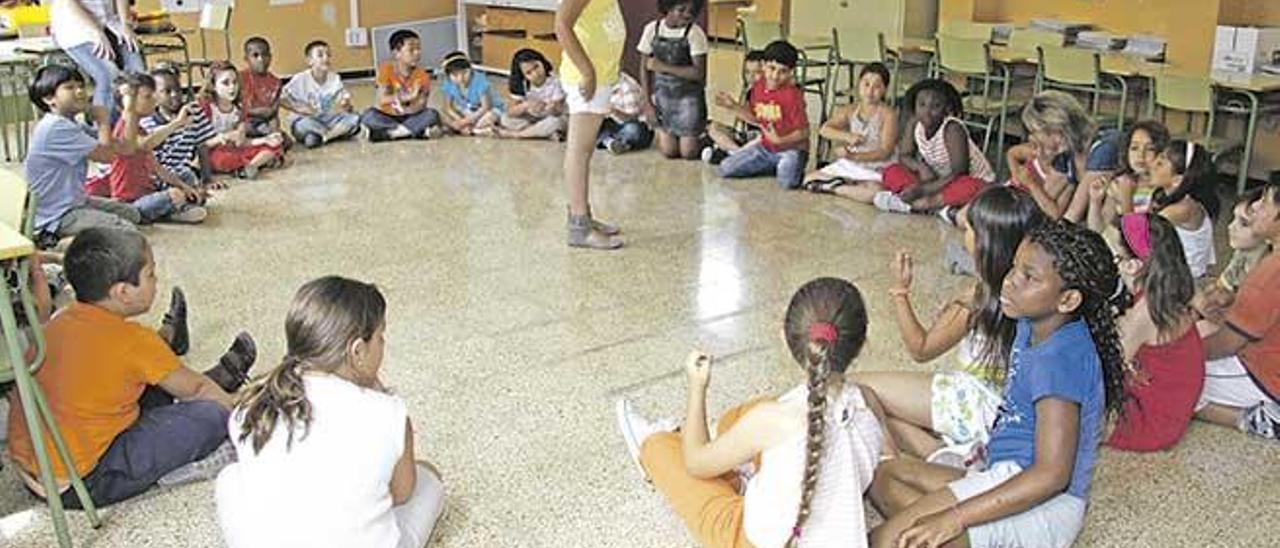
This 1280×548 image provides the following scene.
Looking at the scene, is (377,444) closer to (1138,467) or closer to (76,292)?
(76,292)

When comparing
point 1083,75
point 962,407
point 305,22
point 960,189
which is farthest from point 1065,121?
point 305,22

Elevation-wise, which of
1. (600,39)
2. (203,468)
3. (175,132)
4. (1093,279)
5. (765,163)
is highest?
(600,39)

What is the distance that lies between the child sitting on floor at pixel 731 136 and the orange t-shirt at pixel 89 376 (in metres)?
3.98

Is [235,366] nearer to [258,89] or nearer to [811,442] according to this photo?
[811,442]

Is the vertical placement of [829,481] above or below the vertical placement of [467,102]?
below

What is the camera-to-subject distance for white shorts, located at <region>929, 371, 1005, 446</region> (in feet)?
8.39

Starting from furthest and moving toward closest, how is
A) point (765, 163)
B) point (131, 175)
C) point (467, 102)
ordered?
point (467, 102)
point (765, 163)
point (131, 175)

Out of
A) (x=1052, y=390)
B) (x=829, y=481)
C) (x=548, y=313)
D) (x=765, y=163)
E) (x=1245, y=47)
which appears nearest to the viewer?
(x=829, y=481)

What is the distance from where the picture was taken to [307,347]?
2.07 m

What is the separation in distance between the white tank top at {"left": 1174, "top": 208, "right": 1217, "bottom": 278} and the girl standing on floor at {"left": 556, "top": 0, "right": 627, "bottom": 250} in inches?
79.9

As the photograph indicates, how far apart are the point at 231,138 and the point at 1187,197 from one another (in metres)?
4.44

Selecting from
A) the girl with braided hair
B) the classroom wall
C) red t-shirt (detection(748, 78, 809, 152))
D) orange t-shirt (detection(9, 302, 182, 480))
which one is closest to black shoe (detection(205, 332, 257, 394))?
orange t-shirt (detection(9, 302, 182, 480))

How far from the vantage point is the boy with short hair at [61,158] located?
4105mm

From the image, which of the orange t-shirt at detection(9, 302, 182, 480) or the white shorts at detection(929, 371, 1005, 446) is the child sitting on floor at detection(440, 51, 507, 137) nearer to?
the orange t-shirt at detection(9, 302, 182, 480)
